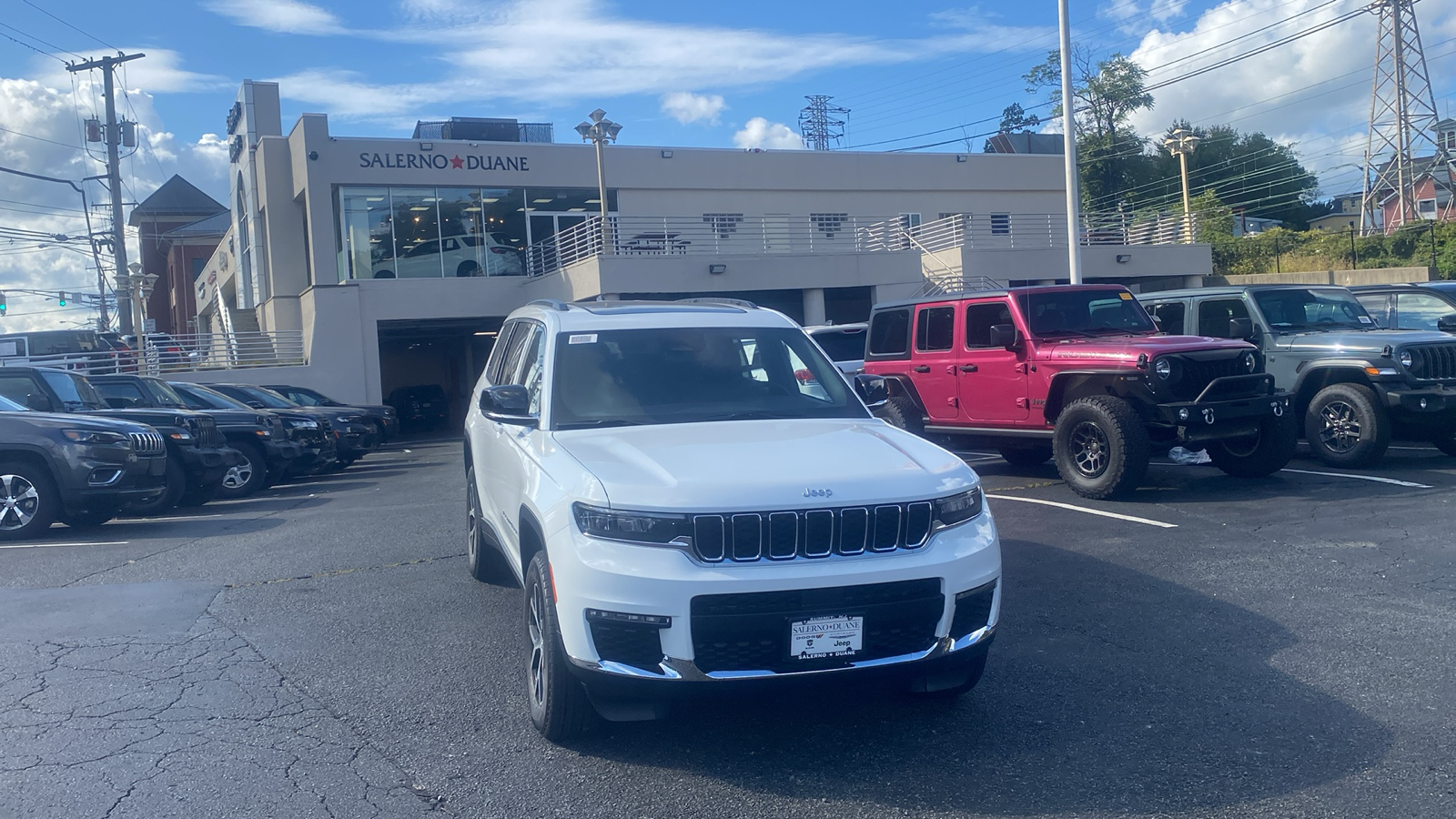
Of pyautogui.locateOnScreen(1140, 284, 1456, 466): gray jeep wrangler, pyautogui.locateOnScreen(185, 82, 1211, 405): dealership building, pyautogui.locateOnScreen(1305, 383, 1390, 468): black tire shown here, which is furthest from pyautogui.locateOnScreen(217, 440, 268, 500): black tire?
pyautogui.locateOnScreen(185, 82, 1211, 405): dealership building

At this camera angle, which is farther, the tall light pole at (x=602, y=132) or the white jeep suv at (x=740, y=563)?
the tall light pole at (x=602, y=132)

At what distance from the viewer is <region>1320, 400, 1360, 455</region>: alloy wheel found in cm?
1120

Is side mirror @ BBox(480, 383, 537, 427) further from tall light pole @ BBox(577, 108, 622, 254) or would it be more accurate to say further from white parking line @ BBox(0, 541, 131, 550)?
tall light pole @ BBox(577, 108, 622, 254)

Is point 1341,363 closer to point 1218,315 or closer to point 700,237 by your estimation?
point 1218,315

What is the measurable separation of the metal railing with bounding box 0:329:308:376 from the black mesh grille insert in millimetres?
27859

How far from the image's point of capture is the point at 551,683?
176 inches

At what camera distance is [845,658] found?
4246mm

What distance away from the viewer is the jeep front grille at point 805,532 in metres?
4.24

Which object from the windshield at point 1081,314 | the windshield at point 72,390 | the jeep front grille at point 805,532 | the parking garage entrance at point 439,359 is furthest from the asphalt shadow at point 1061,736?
the parking garage entrance at point 439,359

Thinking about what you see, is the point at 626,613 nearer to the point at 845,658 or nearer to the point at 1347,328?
the point at 845,658

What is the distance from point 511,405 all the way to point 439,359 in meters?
38.3

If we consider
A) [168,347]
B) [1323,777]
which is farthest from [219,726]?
[168,347]

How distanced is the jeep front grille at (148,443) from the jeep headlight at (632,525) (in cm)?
868

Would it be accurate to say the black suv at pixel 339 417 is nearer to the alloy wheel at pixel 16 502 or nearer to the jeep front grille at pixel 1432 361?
the alloy wheel at pixel 16 502
